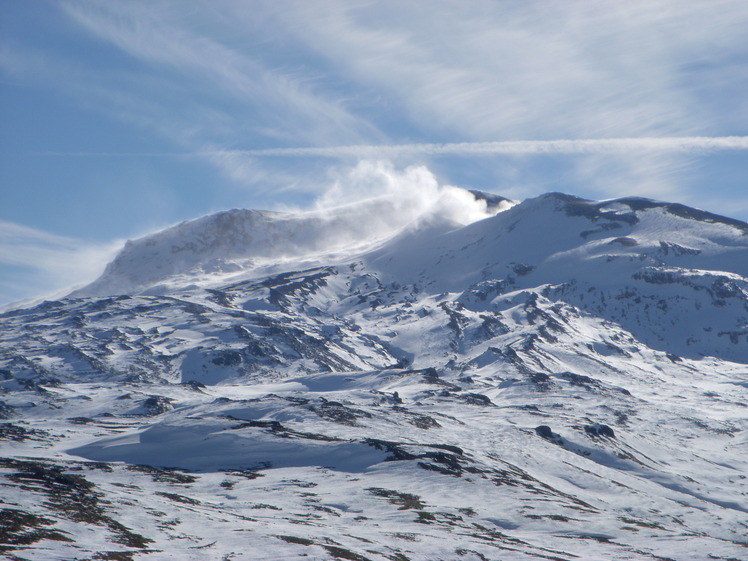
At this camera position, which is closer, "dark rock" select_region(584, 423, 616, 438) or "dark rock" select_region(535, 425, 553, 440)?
"dark rock" select_region(535, 425, 553, 440)

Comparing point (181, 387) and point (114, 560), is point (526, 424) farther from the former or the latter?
point (114, 560)

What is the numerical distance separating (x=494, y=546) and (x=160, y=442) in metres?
61.7

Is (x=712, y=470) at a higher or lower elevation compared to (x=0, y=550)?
lower

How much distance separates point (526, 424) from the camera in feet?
521

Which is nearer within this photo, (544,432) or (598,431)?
(544,432)

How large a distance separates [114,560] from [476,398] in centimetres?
14058

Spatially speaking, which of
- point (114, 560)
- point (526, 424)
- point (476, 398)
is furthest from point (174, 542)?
point (476, 398)

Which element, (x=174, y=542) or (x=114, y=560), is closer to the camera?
(x=114, y=560)

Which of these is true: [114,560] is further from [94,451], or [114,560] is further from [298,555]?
[94,451]

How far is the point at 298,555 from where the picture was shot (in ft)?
182

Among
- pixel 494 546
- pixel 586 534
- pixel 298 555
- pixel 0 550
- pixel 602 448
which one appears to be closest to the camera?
pixel 0 550

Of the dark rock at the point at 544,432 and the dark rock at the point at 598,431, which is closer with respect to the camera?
the dark rock at the point at 544,432

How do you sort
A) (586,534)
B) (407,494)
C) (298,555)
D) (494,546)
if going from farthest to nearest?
(407,494) → (586,534) → (494,546) → (298,555)

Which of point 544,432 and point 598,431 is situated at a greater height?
point 544,432
